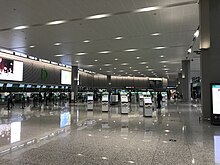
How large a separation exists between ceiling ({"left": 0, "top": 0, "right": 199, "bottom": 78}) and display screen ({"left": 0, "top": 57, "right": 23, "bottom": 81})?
16.3ft

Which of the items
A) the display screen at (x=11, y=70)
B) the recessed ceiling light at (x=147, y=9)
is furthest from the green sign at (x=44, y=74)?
the recessed ceiling light at (x=147, y=9)

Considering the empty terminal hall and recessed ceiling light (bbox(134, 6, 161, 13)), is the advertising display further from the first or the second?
recessed ceiling light (bbox(134, 6, 161, 13))

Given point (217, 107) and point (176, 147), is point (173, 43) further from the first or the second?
point (176, 147)

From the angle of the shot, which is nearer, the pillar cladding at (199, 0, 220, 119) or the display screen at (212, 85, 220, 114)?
the display screen at (212, 85, 220, 114)

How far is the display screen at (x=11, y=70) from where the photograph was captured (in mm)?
24939

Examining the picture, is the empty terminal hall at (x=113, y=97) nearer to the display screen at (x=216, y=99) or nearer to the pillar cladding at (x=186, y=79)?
the display screen at (x=216, y=99)

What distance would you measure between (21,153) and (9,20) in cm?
1054

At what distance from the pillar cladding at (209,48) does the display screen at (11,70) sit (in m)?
22.5

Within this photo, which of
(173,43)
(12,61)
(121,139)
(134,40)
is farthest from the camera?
(12,61)

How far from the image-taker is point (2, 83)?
24656mm

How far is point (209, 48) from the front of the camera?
10133mm

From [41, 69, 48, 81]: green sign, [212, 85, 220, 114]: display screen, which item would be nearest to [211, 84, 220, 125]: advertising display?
[212, 85, 220, 114]: display screen

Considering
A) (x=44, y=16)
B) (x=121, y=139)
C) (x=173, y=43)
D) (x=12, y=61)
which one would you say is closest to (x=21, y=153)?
(x=121, y=139)

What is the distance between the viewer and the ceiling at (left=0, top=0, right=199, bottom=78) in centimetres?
1088
